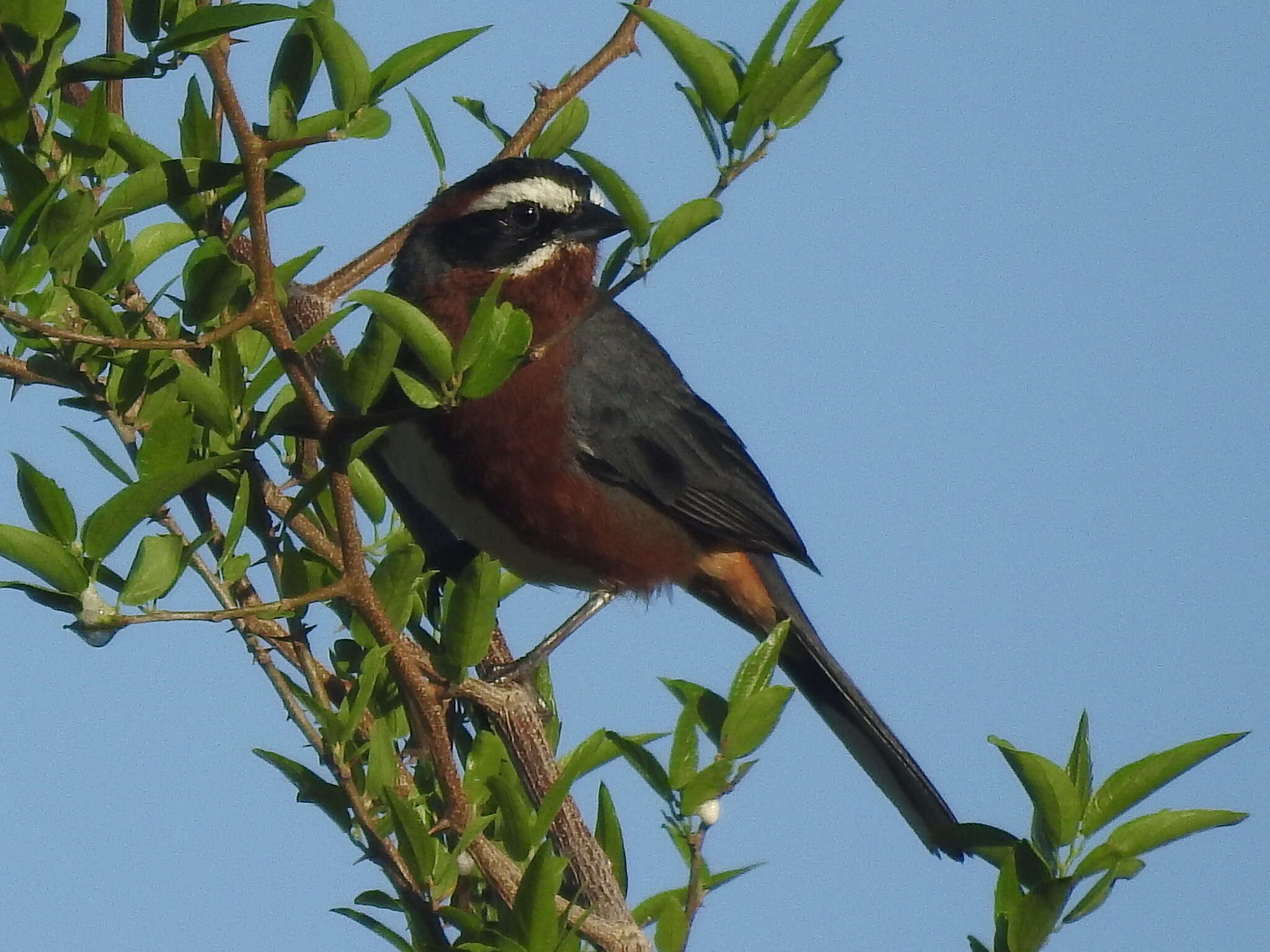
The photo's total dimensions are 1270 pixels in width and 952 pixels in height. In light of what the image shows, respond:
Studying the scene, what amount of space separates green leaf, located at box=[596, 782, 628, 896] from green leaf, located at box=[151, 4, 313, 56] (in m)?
1.79

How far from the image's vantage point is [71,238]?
8.91ft

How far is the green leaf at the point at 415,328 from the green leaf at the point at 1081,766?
50.2 inches

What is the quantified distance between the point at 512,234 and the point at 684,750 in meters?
2.73

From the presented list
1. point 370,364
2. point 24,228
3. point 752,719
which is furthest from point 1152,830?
point 24,228

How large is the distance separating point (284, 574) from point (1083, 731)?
5.06 feet

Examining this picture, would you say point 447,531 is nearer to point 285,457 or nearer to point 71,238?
point 285,457

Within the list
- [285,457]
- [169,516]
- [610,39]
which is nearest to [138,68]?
[169,516]

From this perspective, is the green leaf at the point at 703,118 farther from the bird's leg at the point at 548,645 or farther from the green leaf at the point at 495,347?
the bird's leg at the point at 548,645

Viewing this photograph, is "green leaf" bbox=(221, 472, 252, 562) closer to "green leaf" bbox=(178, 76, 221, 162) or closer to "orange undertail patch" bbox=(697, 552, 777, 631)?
"green leaf" bbox=(178, 76, 221, 162)

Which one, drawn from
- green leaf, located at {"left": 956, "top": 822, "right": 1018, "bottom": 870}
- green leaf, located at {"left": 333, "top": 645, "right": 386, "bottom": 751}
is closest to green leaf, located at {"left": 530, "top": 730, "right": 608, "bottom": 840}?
green leaf, located at {"left": 333, "top": 645, "right": 386, "bottom": 751}

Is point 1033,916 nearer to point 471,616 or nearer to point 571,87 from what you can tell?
point 471,616

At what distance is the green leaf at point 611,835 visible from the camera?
352cm

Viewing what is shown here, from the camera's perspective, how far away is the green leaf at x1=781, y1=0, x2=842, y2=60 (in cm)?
291

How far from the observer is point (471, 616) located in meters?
3.38
